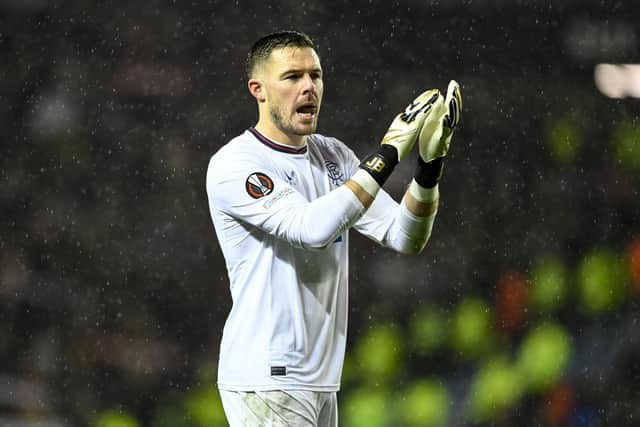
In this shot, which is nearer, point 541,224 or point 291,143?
point 291,143

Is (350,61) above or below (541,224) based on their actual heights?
above

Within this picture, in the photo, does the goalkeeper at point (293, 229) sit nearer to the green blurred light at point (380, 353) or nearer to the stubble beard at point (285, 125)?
the stubble beard at point (285, 125)

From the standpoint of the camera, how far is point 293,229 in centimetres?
198

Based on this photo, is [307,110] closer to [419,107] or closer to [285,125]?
[285,125]

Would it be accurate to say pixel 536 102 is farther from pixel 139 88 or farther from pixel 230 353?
pixel 230 353

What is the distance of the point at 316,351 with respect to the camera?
2066 millimetres

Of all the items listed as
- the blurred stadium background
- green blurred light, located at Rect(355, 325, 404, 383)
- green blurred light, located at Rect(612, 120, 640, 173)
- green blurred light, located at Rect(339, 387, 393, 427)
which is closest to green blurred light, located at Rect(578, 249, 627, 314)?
the blurred stadium background

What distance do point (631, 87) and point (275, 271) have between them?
2017 millimetres

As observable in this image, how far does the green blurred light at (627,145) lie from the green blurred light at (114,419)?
1.82 m

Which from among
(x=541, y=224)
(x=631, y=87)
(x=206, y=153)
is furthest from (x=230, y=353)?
(x=631, y=87)

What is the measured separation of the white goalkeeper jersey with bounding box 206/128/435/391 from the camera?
2.00m

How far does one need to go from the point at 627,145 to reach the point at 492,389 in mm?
928

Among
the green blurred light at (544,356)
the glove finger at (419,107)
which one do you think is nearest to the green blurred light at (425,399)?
→ the green blurred light at (544,356)

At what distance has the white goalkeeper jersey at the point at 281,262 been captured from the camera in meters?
2.00
